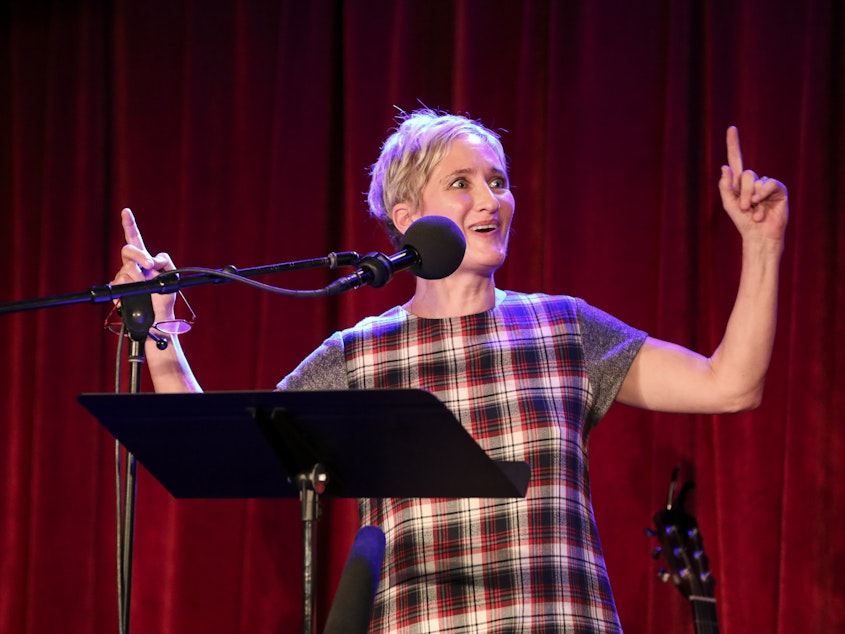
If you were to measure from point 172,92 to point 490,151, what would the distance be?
1.59m

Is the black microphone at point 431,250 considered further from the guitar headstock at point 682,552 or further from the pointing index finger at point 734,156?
the guitar headstock at point 682,552

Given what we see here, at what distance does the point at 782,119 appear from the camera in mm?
2588

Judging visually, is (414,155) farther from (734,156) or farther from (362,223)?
(362,223)

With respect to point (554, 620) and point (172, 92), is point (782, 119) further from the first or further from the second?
point (172, 92)

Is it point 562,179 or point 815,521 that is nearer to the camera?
point 815,521

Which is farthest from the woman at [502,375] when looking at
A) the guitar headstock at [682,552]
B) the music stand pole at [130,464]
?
the guitar headstock at [682,552]

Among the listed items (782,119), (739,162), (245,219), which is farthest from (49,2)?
(739,162)

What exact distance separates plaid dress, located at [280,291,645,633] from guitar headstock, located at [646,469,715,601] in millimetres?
440

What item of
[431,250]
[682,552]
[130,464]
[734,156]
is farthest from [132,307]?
[682,552]

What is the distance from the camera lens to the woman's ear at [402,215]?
222 centimetres

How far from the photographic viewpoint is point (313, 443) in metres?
1.31

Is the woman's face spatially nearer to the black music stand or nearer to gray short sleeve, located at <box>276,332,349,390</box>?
gray short sleeve, located at <box>276,332,349,390</box>

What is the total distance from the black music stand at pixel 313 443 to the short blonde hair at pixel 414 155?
96 cm

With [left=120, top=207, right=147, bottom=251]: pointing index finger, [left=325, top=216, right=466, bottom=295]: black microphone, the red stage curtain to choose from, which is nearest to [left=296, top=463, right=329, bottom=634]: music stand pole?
[left=325, top=216, right=466, bottom=295]: black microphone
